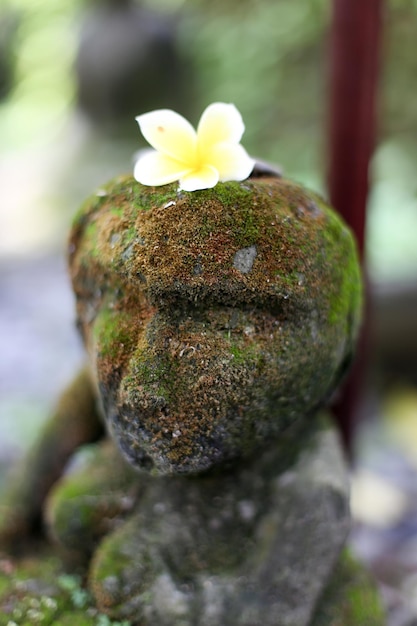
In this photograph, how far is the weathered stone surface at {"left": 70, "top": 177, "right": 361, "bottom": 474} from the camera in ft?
3.02

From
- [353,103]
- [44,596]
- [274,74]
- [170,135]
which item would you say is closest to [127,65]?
[274,74]

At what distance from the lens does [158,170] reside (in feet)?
3.14

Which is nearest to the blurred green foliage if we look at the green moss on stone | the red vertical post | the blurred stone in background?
the blurred stone in background

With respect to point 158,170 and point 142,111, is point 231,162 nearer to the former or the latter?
point 158,170

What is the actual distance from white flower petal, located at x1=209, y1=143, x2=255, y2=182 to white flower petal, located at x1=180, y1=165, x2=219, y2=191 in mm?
21

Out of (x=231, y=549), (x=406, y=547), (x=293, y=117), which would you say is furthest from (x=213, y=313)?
(x=293, y=117)

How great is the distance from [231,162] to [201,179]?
0.06 meters

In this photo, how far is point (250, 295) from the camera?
93 cm

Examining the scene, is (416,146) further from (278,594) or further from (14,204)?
(278,594)

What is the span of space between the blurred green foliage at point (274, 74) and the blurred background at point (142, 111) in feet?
0.04

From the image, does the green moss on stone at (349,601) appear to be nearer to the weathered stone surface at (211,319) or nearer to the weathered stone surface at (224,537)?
the weathered stone surface at (224,537)

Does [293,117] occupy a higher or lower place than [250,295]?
lower

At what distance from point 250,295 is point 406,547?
1408mm

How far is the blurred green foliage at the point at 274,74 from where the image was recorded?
4719 millimetres
